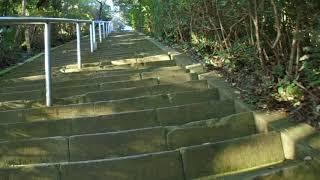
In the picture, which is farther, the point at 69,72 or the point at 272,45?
the point at 69,72

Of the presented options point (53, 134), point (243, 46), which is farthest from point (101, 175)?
point (243, 46)

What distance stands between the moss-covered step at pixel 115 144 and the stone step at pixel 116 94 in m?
1.22

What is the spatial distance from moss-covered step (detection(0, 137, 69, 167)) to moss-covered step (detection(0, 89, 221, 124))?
2.55ft

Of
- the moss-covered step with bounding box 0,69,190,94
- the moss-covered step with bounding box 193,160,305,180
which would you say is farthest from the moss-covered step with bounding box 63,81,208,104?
the moss-covered step with bounding box 193,160,305,180

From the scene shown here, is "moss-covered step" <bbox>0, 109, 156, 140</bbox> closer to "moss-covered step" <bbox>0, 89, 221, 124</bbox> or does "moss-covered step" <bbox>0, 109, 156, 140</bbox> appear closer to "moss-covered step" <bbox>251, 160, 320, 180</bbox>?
"moss-covered step" <bbox>0, 89, 221, 124</bbox>

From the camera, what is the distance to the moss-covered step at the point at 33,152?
11.5 ft

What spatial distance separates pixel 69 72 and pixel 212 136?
3.31 m

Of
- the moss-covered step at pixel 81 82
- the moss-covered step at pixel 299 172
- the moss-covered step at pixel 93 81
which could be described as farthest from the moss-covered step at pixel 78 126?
the moss-covered step at pixel 81 82

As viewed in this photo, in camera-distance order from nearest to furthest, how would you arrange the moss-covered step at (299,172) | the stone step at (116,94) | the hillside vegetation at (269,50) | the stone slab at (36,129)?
the moss-covered step at (299,172)
the hillside vegetation at (269,50)
the stone slab at (36,129)
the stone step at (116,94)

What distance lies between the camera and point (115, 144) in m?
3.55

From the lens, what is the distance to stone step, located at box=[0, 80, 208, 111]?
4.76 metres

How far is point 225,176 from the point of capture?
9.96 feet

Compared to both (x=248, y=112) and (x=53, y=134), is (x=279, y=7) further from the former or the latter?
(x=53, y=134)

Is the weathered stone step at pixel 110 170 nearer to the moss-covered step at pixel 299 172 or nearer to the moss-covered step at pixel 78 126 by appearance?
the moss-covered step at pixel 299 172
